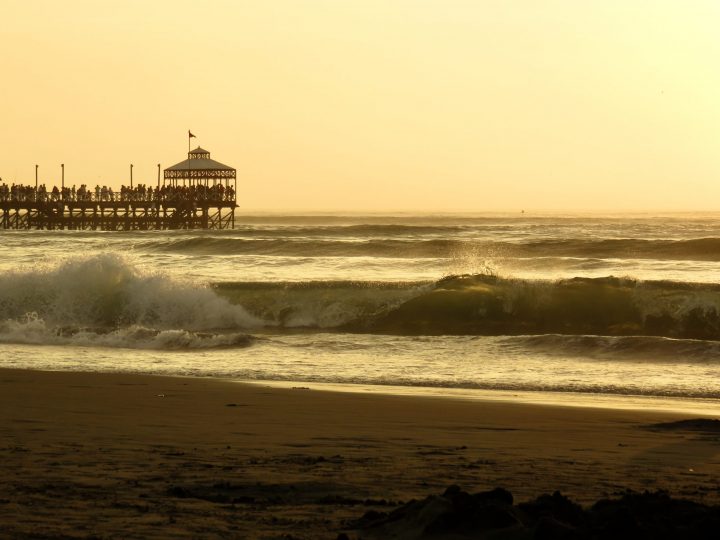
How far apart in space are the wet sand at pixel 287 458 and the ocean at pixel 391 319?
2354mm

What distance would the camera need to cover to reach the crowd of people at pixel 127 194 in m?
65.8

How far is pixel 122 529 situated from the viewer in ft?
18.2

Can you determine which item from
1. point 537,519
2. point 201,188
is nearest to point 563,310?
point 537,519

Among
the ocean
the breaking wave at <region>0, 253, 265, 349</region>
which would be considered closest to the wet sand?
the ocean

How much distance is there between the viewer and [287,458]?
759cm

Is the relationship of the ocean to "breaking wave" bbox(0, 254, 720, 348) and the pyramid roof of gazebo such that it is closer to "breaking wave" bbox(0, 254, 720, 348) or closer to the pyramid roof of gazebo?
"breaking wave" bbox(0, 254, 720, 348)

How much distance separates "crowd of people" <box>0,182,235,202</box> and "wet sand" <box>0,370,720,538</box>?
54.9 meters

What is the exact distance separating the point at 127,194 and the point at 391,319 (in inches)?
1756

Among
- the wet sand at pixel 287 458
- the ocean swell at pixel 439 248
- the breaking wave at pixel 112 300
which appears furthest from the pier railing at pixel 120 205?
the wet sand at pixel 287 458

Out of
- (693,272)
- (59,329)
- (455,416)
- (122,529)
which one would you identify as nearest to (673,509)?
(122,529)

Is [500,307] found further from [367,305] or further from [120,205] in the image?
[120,205]

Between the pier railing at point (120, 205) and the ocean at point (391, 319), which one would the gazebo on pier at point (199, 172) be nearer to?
the pier railing at point (120, 205)

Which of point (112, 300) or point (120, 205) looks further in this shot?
point (120, 205)

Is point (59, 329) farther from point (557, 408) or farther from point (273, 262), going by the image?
point (273, 262)
